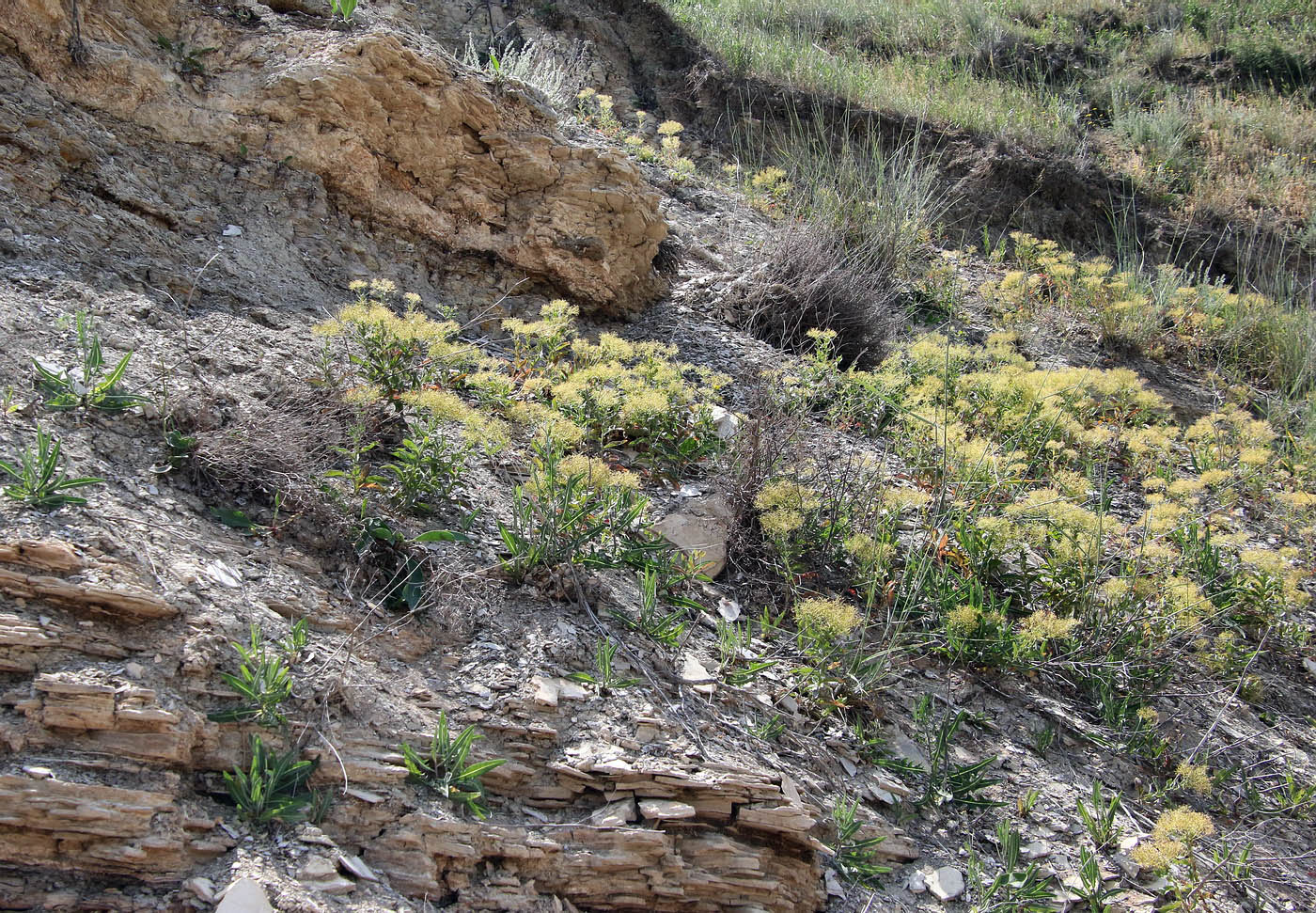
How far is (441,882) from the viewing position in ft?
6.54

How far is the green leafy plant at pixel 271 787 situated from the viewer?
6.24ft

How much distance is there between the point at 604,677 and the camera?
2.56 meters

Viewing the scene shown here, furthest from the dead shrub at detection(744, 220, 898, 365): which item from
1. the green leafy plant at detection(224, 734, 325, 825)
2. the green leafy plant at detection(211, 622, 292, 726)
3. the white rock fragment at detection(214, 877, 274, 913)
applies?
the white rock fragment at detection(214, 877, 274, 913)

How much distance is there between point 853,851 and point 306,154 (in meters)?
3.80

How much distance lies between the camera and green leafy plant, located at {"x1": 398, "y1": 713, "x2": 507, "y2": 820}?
2.11 meters

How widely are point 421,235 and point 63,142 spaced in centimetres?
153

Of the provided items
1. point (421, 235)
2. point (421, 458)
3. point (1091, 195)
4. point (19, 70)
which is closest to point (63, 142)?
point (19, 70)

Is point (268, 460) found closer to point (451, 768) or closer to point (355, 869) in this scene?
point (451, 768)

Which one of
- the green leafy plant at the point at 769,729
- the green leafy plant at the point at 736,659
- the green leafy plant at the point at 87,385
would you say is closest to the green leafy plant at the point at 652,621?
the green leafy plant at the point at 736,659

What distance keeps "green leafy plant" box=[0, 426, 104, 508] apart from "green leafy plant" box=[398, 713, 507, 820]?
1080 millimetres

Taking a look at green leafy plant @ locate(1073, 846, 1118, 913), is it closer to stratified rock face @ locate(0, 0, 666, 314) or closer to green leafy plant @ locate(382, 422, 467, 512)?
green leafy plant @ locate(382, 422, 467, 512)

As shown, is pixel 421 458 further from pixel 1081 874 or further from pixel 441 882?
pixel 1081 874

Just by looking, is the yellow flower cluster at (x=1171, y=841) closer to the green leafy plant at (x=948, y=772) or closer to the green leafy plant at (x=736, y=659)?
the green leafy plant at (x=948, y=772)

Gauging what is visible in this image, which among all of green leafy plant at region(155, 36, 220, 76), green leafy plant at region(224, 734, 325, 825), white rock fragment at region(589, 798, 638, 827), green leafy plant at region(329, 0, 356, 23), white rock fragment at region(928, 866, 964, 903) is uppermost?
green leafy plant at region(329, 0, 356, 23)
